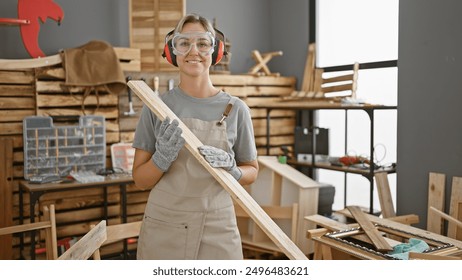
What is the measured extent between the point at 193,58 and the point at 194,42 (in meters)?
0.04

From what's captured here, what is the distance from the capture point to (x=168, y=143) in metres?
1.34

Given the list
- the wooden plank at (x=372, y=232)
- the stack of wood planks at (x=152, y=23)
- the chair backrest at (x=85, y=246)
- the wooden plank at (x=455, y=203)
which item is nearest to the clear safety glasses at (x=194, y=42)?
the chair backrest at (x=85, y=246)

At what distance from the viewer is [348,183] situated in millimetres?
3828

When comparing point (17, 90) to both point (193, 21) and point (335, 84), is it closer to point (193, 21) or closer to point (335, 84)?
point (193, 21)

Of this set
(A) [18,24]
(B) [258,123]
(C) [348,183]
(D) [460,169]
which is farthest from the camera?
(B) [258,123]

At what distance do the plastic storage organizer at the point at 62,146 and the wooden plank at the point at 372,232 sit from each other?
1771 mm

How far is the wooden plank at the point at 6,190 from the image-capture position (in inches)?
120

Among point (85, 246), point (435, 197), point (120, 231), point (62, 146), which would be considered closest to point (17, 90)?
point (62, 146)

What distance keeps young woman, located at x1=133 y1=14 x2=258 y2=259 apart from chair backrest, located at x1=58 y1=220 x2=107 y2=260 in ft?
0.51

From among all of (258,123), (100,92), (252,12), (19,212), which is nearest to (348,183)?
(258,123)

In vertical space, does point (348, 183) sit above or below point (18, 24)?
below

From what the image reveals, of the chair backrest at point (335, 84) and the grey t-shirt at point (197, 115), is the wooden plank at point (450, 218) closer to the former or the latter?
the grey t-shirt at point (197, 115)

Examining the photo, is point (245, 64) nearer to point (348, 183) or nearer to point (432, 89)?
point (348, 183)

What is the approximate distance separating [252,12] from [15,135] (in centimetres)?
223
